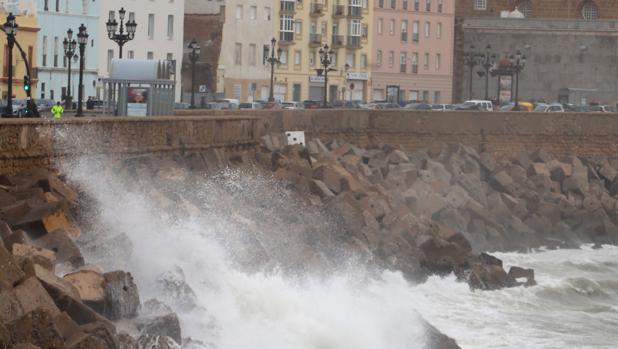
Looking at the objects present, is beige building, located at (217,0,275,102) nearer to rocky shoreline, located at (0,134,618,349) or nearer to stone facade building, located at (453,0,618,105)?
stone facade building, located at (453,0,618,105)

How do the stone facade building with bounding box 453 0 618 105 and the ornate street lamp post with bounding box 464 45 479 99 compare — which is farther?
the stone facade building with bounding box 453 0 618 105

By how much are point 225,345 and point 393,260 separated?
33.0 ft

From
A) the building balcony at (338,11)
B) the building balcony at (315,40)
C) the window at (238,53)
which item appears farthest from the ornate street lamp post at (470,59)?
the window at (238,53)

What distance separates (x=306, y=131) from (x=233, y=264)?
19.5m

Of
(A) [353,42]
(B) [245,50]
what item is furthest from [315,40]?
(B) [245,50]

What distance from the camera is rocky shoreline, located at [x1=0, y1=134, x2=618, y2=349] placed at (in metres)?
16.8

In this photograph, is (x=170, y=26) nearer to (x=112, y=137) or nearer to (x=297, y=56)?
(x=297, y=56)

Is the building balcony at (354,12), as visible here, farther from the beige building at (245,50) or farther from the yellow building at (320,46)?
the beige building at (245,50)

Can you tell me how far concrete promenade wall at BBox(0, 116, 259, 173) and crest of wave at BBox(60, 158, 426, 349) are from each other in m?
0.35

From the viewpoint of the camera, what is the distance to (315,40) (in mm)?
85375

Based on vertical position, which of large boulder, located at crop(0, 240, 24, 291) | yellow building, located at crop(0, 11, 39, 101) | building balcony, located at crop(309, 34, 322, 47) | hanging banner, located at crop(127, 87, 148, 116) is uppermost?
building balcony, located at crop(309, 34, 322, 47)

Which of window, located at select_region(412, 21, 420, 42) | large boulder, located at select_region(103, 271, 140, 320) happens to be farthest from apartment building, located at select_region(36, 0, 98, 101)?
large boulder, located at select_region(103, 271, 140, 320)

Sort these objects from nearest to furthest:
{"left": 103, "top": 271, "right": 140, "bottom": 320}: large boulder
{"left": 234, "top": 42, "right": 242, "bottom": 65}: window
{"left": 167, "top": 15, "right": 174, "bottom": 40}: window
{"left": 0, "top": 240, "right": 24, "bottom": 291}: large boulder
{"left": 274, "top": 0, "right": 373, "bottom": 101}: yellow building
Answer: {"left": 0, "top": 240, "right": 24, "bottom": 291}: large boulder
{"left": 103, "top": 271, "right": 140, "bottom": 320}: large boulder
{"left": 167, "top": 15, "right": 174, "bottom": 40}: window
{"left": 234, "top": 42, "right": 242, "bottom": 65}: window
{"left": 274, "top": 0, "right": 373, "bottom": 101}: yellow building

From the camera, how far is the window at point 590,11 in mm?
97125
